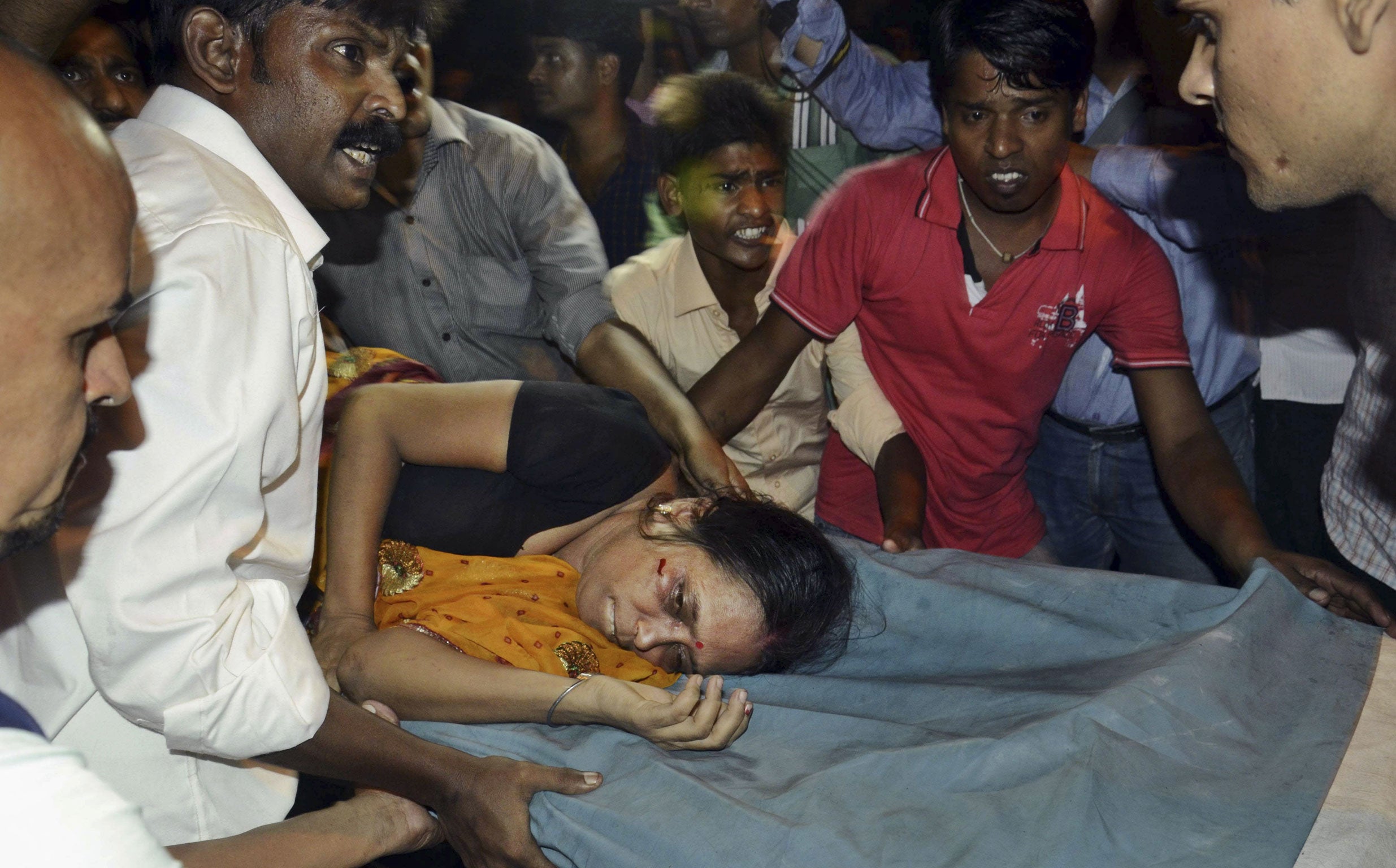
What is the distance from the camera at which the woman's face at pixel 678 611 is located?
2.15 metres

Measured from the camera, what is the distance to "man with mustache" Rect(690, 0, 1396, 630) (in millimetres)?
2471

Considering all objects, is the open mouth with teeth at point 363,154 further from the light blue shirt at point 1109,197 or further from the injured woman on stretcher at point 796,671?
the light blue shirt at point 1109,197

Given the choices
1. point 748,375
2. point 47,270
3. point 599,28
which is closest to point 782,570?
point 748,375

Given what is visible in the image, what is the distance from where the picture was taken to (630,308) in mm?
3133

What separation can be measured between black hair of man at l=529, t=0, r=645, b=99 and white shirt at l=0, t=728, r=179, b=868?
2802mm

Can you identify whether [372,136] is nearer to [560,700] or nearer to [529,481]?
[529,481]

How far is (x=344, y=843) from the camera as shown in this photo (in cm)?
175

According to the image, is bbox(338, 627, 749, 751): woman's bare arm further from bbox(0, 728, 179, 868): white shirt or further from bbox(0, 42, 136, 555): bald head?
bbox(0, 728, 179, 868): white shirt

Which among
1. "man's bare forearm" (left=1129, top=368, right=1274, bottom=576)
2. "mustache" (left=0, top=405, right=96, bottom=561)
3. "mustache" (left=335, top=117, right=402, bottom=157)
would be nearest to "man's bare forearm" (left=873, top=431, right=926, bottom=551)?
"man's bare forearm" (left=1129, top=368, right=1274, bottom=576)

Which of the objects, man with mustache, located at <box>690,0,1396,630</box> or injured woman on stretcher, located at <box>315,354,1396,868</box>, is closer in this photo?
injured woman on stretcher, located at <box>315,354,1396,868</box>

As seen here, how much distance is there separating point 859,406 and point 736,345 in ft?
1.26

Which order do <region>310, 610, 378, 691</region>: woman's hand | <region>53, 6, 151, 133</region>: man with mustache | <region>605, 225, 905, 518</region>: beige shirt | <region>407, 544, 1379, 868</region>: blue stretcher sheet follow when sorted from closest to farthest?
<region>407, 544, 1379, 868</region>: blue stretcher sheet
<region>310, 610, 378, 691</region>: woman's hand
<region>53, 6, 151, 133</region>: man with mustache
<region>605, 225, 905, 518</region>: beige shirt

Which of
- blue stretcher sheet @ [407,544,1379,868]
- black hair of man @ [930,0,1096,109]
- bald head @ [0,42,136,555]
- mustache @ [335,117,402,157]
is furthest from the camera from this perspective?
black hair of man @ [930,0,1096,109]

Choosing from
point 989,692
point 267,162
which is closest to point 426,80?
point 267,162
